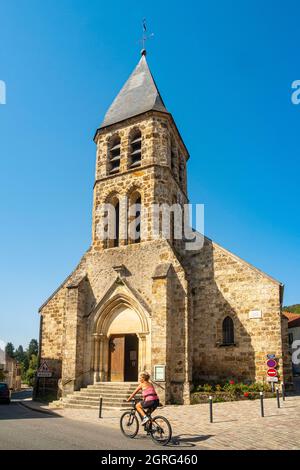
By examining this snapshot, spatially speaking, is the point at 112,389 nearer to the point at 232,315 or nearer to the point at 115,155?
the point at 232,315

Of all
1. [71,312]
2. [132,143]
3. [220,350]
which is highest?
[132,143]

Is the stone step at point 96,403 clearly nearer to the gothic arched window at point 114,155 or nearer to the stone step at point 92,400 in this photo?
the stone step at point 92,400

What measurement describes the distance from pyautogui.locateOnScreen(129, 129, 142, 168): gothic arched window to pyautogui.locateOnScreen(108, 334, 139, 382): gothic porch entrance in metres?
8.38

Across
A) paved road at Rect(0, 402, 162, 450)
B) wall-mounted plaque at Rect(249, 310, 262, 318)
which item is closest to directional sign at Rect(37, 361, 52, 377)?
paved road at Rect(0, 402, 162, 450)

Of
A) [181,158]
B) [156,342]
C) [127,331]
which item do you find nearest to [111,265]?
Answer: [127,331]

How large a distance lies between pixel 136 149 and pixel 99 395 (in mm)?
11870

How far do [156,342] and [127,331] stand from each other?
2.14 m

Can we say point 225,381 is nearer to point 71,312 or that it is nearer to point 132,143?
point 71,312

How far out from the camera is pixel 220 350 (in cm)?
1758

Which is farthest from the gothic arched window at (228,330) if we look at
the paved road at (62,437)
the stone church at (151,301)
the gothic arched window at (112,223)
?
the paved road at (62,437)

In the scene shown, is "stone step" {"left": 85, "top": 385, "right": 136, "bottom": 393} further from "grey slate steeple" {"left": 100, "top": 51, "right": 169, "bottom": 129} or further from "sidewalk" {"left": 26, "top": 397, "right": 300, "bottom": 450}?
"grey slate steeple" {"left": 100, "top": 51, "right": 169, "bottom": 129}

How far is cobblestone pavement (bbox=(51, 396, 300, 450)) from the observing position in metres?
8.08

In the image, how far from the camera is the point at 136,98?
22.0 meters

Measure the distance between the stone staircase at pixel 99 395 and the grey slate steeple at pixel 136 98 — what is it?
12.9m
